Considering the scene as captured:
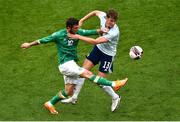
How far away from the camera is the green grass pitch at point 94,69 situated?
14.0m

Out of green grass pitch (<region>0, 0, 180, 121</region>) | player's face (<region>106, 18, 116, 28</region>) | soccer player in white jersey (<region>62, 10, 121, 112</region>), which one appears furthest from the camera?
green grass pitch (<region>0, 0, 180, 121</region>)

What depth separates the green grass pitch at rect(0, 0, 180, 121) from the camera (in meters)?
14.0

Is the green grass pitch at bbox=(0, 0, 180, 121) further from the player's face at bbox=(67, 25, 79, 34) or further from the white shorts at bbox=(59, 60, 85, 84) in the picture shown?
the player's face at bbox=(67, 25, 79, 34)

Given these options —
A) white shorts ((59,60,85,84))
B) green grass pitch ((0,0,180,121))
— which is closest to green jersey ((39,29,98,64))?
white shorts ((59,60,85,84))

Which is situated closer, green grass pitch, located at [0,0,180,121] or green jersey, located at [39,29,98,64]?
green jersey, located at [39,29,98,64]

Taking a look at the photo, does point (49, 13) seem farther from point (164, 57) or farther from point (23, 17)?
point (164, 57)

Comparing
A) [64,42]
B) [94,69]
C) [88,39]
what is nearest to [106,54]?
[88,39]

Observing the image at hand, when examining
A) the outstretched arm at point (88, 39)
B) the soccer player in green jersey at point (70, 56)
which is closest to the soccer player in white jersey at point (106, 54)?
the outstretched arm at point (88, 39)

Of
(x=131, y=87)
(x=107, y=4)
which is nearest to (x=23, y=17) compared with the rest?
(x=107, y=4)


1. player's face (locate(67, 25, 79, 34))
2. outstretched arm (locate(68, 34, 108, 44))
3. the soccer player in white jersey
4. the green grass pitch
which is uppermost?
player's face (locate(67, 25, 79, 34))

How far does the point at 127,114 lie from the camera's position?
45.2 feet

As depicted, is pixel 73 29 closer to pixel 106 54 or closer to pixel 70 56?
pixel 70 56

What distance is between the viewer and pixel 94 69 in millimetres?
16328

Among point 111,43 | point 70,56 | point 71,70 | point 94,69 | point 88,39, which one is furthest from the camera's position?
point 94,69
